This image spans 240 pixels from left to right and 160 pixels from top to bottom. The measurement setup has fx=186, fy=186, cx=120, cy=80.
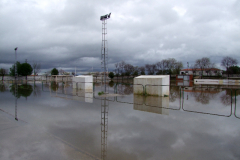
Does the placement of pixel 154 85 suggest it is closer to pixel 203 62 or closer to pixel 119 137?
pixel 119 137

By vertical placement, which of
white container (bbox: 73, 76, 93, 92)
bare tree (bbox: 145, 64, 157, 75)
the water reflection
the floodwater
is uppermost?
bare tree (bbox: 145, 64, 157, 75)

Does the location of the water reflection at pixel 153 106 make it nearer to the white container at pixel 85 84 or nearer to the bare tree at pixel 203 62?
the white container at pixel 85 84

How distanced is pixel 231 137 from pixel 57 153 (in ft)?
16.5

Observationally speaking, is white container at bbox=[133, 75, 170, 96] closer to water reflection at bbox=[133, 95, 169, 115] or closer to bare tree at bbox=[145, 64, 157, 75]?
water reflection at bbox=[133, 95, 169, 115]

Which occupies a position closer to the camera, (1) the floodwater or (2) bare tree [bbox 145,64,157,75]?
(1) the floodwater

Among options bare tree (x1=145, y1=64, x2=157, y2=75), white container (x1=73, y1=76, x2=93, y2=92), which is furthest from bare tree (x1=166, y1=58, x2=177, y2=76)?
white container (x1=73, y1=76, x2=93, y2=92)

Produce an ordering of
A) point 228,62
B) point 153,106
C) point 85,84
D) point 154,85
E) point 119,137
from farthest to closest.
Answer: point 228,62 < point 85,84 < point 154,85 < point 153,106 < point 119,137

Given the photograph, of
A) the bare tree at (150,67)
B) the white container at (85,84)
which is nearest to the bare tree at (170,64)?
the bare tree at (150,67)

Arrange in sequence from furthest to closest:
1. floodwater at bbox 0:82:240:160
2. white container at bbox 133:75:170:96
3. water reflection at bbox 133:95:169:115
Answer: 1. white container at bbox 133:75:170:96
2. water reflection at bbox 133:95:169:115
3. floodwater at bbox 0:82:240:160

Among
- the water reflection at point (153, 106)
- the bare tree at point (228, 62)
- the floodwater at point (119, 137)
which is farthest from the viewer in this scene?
the bare tree at point (228, 62)

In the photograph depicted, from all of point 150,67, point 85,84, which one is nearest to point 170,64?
point 150,67

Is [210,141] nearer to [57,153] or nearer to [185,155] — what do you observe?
[185,155]

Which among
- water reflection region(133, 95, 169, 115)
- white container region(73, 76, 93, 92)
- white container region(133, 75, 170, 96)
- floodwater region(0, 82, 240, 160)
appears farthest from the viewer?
white container region(73, 76, 93, 92)

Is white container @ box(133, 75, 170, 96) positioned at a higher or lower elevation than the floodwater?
higher
